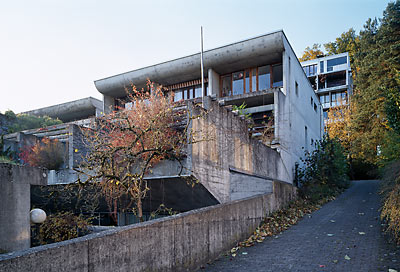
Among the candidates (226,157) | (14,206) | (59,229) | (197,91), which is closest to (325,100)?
(197,91)

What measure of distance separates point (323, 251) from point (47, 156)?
32.3 ft

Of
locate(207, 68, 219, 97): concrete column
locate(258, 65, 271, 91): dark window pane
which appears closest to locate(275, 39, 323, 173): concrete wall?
locate(258, 65, 271, 91): dark window pane

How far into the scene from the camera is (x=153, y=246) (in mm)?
4555

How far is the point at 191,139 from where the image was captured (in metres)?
7.98

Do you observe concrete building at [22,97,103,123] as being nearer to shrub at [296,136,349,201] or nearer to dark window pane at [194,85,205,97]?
dark window pane at [194,85,205,97]

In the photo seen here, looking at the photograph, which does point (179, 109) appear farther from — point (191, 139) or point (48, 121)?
point (48, 121)

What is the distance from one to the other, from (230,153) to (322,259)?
4492mm

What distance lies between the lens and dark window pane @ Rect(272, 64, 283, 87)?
683 inches

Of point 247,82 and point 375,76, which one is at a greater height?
point 375,76

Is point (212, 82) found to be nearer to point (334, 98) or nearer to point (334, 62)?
point (334, 62)

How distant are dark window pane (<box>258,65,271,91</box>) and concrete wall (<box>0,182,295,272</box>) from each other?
10814 mm

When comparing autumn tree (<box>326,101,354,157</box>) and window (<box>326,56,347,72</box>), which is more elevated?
window (<box>326,56,347,72</box>)

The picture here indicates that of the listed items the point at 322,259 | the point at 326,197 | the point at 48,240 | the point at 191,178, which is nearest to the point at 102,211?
the point at 48,240

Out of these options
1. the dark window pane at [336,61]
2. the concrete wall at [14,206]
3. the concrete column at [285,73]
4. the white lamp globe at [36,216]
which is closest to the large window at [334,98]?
the dark window pane at [336,61]
